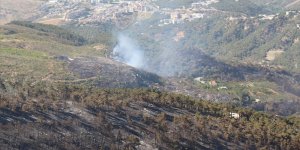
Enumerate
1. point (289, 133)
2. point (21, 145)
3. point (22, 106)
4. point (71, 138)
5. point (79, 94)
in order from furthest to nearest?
point (79, 94) → point (289, 133) → point (22, 106) → point (71, 138) → point (21, 145)

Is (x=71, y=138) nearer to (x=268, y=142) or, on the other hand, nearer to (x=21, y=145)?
(x=21, y=145)

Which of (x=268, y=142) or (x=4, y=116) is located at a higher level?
(x=4, y=116)

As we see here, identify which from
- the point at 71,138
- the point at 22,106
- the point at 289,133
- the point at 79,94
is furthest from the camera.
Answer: the point at 79,94

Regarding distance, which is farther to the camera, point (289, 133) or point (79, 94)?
point (79, 94)

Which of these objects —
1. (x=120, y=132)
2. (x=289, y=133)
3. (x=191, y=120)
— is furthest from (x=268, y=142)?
(x=120, y=132)

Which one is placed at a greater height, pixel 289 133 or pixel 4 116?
pixel 4 116

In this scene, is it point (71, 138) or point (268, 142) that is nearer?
point (71, 138)

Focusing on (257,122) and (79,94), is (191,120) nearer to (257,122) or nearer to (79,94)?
(257,122)

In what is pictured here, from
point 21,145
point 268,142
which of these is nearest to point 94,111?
point 21,145

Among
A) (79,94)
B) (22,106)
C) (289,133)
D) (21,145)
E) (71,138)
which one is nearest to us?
(21,145)
